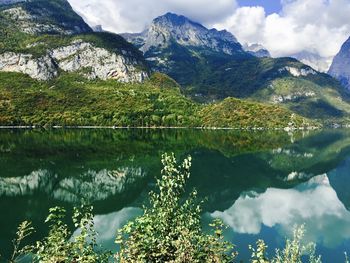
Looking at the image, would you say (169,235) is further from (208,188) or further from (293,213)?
(208,188)

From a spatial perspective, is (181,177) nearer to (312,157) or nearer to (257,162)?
(257,162)

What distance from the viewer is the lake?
52.9 m

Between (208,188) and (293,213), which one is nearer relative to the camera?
(293,213)

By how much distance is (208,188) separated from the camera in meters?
82.2

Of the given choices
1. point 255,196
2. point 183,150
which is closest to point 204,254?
point 255,196

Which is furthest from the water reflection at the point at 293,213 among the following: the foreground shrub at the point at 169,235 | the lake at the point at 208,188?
the foreground shrub at the point at 169,235

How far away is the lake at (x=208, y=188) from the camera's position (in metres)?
52.9

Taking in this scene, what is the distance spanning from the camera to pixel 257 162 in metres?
127

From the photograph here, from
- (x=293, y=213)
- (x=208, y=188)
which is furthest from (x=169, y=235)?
(x=208, y=188)

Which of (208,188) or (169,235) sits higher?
(169,235)

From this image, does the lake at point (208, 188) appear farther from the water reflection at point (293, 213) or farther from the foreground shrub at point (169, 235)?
the foreground shrub at point (169, 235)

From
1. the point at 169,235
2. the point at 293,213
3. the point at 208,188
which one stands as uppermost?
the point at 169,235

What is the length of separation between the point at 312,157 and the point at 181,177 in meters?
139

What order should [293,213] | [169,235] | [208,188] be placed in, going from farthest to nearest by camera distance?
1. [208,188]
2. [293,213]
3. [169,235]
